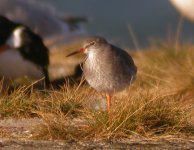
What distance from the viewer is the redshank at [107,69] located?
486 centimetres

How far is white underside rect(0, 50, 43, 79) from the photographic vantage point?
7.61 metres

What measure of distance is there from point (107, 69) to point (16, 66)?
10.0 ft

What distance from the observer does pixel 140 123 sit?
14.1 ft

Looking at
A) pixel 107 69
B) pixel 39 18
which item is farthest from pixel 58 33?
pixel 107 69

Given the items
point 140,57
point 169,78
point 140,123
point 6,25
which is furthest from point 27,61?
point 140,123

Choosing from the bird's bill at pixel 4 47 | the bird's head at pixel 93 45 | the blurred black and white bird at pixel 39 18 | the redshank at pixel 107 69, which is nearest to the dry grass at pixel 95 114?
the redshank at pixel 107 69

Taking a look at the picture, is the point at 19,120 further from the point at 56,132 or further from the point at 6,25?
the point at 6,25

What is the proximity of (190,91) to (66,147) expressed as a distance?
6.67 feet

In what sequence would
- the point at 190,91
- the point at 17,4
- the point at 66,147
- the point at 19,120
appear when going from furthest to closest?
the point at 17,4, the point at 190,91, the point at 19,120, the point at 66,147

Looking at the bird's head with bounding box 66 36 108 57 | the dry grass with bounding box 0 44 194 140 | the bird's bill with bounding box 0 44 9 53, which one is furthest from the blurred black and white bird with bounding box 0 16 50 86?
the bird's head with bounding box 66 36 108 57

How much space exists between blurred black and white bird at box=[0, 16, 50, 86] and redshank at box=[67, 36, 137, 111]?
2.66m

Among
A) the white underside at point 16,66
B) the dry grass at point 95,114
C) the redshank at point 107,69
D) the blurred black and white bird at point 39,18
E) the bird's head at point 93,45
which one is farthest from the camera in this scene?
the blurred black and white bird at point 39,18

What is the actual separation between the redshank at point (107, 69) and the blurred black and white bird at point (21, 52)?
2.66 m

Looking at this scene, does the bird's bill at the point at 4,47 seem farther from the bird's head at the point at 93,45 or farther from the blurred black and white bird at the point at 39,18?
the blurred black and white bird at the point at 39,18
